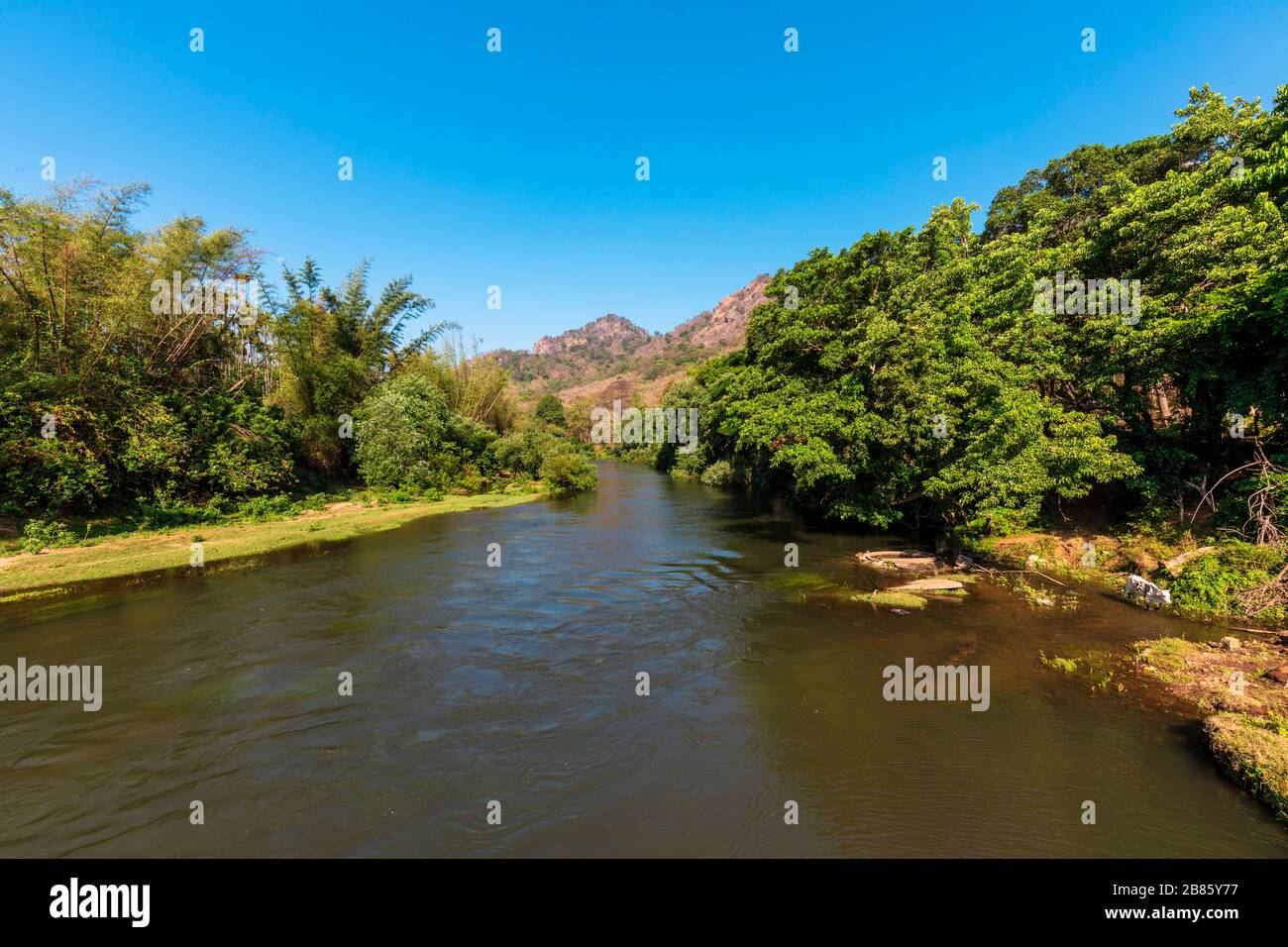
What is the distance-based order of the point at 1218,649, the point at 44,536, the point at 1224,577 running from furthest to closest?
1. the point at 44,536
2. the point at 1224,577
3. the point at 1218,649

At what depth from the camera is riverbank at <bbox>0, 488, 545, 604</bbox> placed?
52.2 feet

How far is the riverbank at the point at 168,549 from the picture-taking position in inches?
627

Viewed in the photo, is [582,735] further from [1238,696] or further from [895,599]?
[1238,696]

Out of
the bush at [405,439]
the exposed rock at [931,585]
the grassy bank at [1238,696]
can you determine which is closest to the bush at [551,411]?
the bush at [405,439]

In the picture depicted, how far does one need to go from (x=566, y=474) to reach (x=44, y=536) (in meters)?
31.4

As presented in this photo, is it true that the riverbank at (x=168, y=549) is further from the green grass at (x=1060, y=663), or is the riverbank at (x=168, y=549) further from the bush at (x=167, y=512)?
the green grass at (x=1060, y=663)

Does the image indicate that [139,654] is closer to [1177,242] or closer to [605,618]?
[605,618]

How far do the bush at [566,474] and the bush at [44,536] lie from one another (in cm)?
2945

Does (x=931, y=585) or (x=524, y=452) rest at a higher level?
(x=524, y=452)

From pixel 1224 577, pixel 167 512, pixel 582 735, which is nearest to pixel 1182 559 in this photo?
pixel 1224 577

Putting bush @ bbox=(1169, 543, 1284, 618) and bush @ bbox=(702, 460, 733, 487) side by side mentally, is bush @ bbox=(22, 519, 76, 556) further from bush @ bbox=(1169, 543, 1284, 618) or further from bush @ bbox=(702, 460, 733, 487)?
bush @ bbox=(702, 460, 733, 487)

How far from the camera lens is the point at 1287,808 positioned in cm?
649

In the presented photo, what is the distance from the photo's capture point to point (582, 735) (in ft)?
29.0
